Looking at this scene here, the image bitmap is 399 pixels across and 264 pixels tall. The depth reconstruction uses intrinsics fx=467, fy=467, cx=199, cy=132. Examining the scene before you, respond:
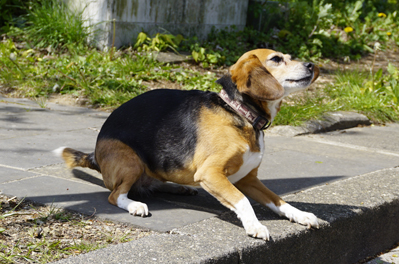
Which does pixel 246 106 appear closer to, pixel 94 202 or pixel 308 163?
pixel 94 202

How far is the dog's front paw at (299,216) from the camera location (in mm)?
2678

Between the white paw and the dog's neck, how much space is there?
25.8 inches

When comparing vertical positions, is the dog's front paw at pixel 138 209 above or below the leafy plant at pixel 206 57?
below

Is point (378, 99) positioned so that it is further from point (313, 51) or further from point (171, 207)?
point (171, 207)

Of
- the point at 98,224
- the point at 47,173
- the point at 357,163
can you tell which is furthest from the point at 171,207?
the point at 357,163

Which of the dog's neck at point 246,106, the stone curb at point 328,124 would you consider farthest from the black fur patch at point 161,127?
the stone curb at point 328,124

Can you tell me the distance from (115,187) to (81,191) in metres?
0.26

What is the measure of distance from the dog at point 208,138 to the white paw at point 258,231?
0.08 metres

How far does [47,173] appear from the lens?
3.32 meters

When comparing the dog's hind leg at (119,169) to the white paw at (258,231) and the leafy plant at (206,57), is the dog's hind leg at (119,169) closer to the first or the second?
the white paw at (258,231)

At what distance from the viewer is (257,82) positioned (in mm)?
2719

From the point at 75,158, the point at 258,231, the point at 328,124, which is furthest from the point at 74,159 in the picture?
the point at 328,124

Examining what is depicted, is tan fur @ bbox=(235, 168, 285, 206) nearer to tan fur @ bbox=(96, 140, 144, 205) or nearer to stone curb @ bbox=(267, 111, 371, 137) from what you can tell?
tan fur @ bbox=(96, 140, 144, 205)

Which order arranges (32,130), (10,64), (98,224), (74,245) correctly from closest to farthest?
(74,245) < (98,224) < (32,130) < (10,64)
